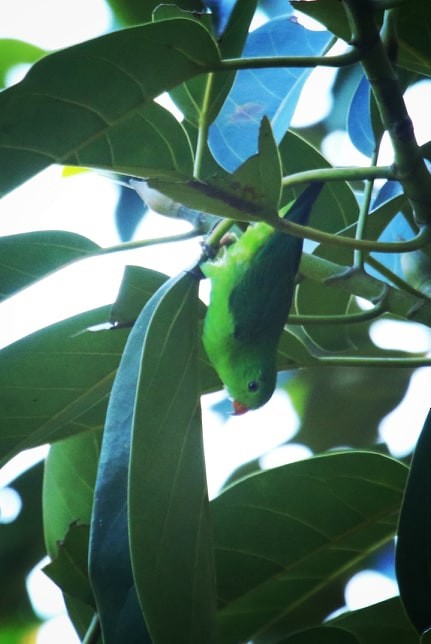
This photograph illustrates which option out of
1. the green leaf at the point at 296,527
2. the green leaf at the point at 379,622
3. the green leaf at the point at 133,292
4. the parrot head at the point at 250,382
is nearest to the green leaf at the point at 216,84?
the green leaf at the point at 133,292

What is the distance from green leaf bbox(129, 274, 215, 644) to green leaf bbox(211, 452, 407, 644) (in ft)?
1.33

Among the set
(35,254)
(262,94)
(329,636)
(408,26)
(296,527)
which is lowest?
(329,636)

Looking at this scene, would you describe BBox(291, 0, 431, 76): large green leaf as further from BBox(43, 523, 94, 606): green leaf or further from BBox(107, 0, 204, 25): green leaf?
BBox(43, 523, 94, 606): green leaf

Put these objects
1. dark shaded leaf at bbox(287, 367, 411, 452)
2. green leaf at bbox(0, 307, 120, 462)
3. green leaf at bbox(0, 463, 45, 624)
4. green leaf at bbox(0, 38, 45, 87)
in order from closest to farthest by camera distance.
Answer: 1. green leaf at bbox(0, 307, 120, 462)
2. green leaf at bbox(0, 38, 45, 87)
3. green leaf at bbox(0, 463, 45, 624)
4. dark shaded leaf at bbox(287, 367, 411, 452)

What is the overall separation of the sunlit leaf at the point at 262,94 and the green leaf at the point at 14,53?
2.82 feet

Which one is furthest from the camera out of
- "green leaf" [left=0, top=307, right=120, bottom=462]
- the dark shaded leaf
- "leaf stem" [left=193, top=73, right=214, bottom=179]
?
the dark shaded leaf

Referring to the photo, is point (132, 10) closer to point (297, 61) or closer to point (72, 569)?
point (297, 61)

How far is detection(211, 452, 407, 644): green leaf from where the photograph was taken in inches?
63.2

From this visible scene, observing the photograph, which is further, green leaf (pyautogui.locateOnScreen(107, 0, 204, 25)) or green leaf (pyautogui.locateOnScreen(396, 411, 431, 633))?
green leaf (pyautogui.locateOnScreen(107, 0, 204, 25))

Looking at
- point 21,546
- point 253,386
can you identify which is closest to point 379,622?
point 253,386

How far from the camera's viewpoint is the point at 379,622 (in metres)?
1.66

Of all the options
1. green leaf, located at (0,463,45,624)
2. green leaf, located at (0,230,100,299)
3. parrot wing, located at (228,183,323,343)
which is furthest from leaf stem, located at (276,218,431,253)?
green leaf, located at (0,463,45,624)

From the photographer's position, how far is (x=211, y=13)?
1.33m

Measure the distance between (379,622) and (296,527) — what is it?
23 centimetres
